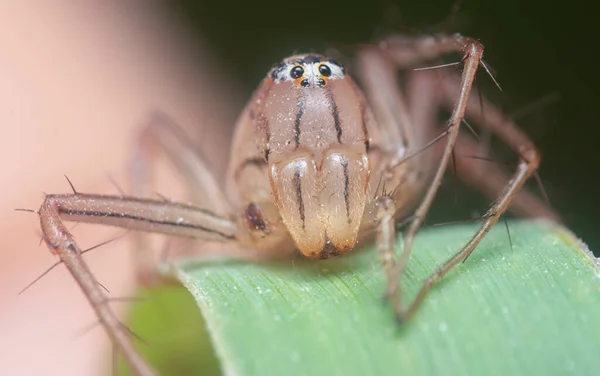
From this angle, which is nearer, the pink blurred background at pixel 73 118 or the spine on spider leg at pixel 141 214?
the spine on spider leg at pixel 141 214

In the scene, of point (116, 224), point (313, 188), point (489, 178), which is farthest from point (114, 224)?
point (489, 178)

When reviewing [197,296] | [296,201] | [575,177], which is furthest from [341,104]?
[575,177]

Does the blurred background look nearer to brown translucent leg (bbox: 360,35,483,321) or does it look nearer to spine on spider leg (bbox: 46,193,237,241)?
brown translucent leg (bbox: 360,35,483,321)

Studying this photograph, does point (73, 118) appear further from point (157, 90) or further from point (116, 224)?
point (116, 224)

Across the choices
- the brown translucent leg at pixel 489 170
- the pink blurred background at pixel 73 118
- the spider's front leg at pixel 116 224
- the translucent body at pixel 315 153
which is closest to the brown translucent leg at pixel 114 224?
the spider's front leg at pixel 116 224

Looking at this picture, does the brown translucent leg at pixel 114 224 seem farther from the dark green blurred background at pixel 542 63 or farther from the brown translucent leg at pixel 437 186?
the dark green blurred background at pixel 542 63

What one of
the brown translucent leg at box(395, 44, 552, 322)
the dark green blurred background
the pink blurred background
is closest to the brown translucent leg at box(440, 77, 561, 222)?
the dark green blurred background

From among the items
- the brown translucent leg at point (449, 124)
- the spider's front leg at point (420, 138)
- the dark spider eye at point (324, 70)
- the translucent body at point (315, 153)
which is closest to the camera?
the brown translucent leg at point (449, 124)
